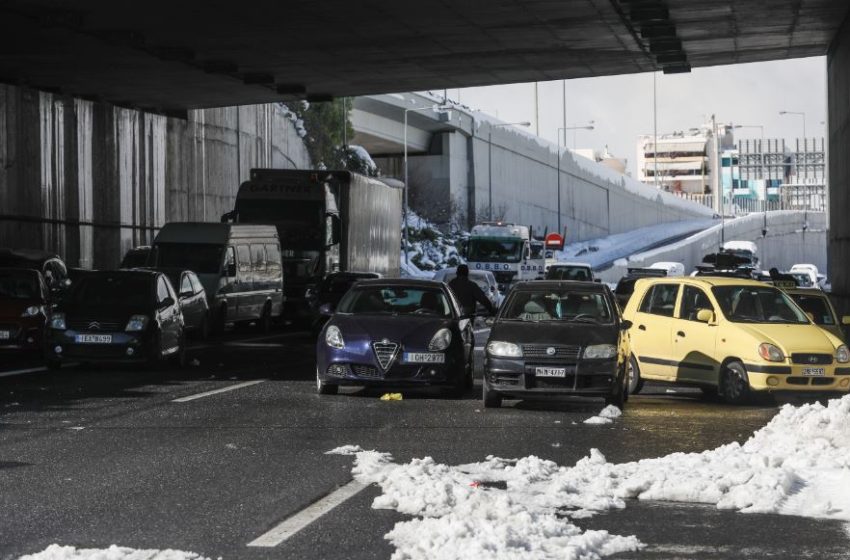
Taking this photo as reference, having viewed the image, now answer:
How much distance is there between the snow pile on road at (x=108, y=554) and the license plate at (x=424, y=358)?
946 cm

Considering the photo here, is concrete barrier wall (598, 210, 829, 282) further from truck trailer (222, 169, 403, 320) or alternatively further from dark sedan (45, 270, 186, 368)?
dark sedan (45, 270, 186, 368)

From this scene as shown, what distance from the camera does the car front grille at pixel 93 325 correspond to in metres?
21.2

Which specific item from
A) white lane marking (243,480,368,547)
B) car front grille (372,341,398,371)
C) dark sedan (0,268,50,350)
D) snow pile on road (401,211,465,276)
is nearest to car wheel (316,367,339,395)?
car front grille (372,341,398,371)

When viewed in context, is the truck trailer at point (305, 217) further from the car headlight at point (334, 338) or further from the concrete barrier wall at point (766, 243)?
the concrete barrier wall at point (766, 243)

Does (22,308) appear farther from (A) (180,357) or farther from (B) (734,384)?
(B) (734,384)

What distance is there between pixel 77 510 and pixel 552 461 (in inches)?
142

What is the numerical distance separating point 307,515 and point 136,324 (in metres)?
13.1

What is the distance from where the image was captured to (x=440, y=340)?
17.0 meters

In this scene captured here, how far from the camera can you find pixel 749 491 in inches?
364

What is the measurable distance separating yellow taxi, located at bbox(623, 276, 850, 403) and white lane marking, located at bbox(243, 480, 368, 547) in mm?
7986

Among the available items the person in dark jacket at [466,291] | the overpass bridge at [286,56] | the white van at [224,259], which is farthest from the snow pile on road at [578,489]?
the white van at [224,259]

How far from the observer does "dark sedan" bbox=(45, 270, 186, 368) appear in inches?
837

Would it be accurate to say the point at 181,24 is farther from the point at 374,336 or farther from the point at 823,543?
the point at 823,543

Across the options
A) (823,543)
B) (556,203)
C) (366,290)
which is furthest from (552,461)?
(556,203)
